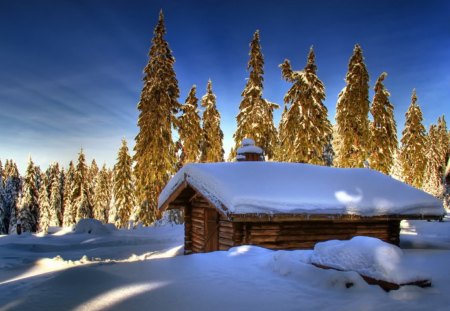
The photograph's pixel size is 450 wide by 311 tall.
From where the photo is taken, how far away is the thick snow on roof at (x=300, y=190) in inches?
376

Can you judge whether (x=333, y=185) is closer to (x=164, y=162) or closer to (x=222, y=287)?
(x=222, y=287)

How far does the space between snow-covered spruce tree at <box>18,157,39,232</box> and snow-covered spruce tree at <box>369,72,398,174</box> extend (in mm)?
44791

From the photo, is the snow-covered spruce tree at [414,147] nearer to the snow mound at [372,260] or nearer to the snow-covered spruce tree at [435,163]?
the snow-covered spruce tree at [435,163]

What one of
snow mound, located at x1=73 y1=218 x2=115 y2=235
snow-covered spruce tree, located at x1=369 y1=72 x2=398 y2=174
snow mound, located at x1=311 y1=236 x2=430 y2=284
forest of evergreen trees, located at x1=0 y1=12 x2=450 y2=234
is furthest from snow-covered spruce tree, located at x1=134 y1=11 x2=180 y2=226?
snow mound, located at x1=311 y1=236 x2=430 y2=284

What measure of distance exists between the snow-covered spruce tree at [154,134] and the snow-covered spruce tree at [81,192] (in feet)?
66.5

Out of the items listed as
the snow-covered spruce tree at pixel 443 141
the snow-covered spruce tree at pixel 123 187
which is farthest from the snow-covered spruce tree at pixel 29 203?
the snow-covered spruce tree at pixel 443 141

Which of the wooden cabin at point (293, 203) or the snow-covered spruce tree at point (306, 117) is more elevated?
the snow-covered spruce tree at point (306, 117)

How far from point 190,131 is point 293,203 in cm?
2621

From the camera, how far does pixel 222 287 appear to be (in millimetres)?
5180

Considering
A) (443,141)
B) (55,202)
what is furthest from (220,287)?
(443,141)

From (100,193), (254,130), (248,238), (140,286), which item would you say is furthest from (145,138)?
(100,193)

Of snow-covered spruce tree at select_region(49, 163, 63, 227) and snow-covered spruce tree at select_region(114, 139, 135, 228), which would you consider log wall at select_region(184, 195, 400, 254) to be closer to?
snow-covered spruce tree at select_region(114, 139, 135, 228)

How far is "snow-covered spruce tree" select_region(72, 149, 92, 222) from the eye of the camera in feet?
149

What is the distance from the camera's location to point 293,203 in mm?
9766
